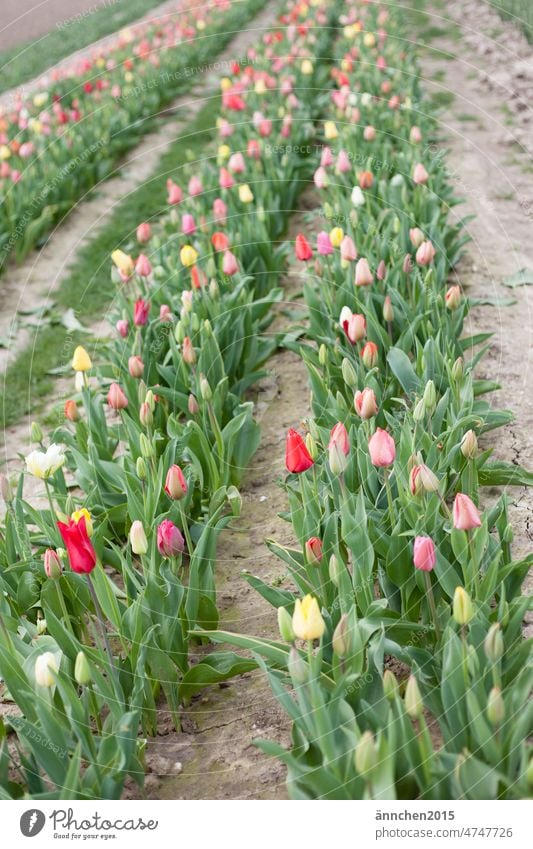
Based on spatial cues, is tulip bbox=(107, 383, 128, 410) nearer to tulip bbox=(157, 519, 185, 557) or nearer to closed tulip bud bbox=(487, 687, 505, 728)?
tulip bbox=(157, 519, 185, 557)

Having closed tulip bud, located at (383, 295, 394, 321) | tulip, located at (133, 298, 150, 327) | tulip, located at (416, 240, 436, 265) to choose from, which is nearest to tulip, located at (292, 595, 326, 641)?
closed tulip bud, located at (383, 295, 394, 321)

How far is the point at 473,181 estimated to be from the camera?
7.05 metres

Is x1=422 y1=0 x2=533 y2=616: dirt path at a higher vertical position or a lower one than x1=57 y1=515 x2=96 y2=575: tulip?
higher

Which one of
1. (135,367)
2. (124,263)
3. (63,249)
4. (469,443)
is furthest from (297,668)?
(63,249)

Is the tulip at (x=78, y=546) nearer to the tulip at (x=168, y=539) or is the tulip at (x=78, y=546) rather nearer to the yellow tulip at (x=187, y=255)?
the tulip at (x=168, y=539)

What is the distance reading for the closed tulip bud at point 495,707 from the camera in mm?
2020

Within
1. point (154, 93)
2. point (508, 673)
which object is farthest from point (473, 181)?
point (508, 673)

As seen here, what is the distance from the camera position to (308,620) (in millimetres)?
2164

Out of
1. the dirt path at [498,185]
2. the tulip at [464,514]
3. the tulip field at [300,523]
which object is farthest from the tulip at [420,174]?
the tulip at [464,514]

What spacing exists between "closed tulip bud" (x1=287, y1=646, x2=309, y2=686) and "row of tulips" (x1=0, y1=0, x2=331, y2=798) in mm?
448

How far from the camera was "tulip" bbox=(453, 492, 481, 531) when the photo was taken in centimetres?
234

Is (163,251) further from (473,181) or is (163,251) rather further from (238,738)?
(238,738)

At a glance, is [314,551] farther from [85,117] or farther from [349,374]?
[85,117]

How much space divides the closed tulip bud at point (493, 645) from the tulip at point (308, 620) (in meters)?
0.38
